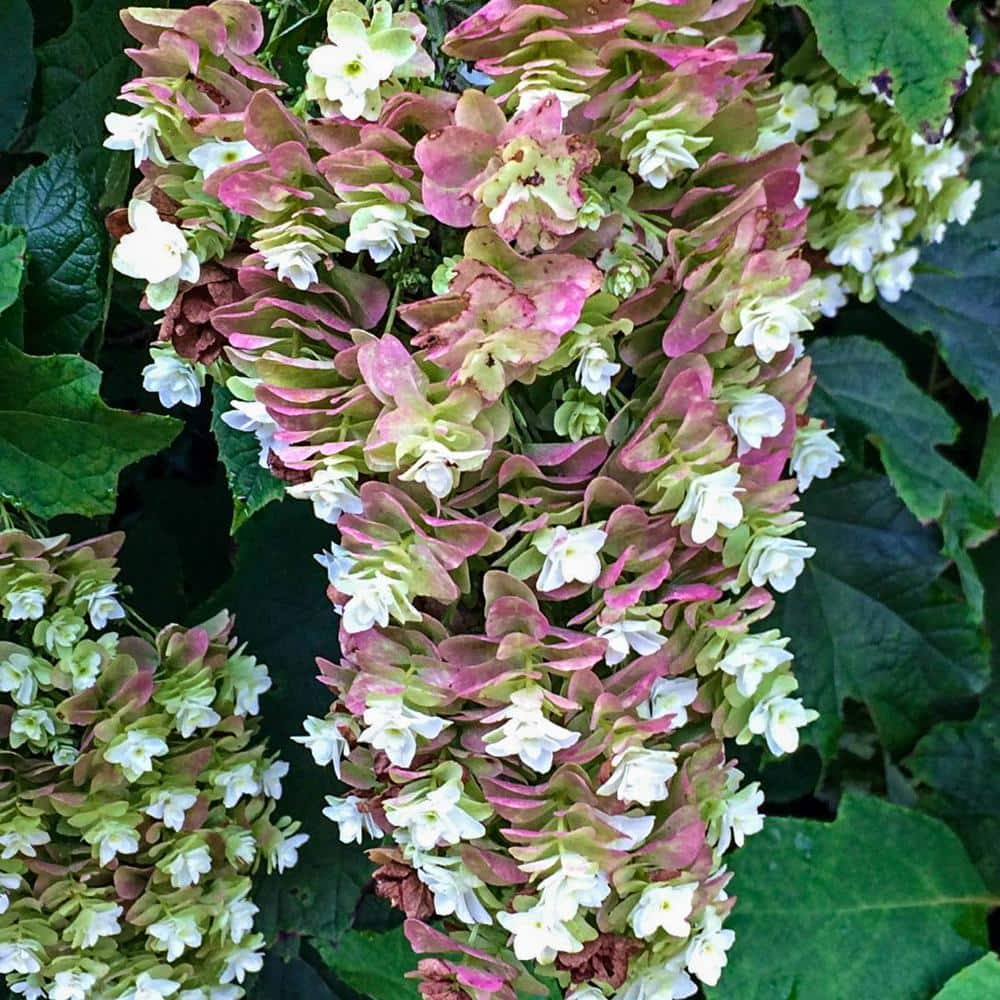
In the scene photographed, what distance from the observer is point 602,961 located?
22.8 inches

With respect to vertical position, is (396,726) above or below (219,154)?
below

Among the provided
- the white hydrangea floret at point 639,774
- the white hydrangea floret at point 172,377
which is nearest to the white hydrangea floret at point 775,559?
the white hydrangea floret at point 639,774

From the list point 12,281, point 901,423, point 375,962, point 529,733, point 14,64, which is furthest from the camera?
point 901,423

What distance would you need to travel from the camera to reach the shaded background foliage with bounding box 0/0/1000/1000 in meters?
0.87

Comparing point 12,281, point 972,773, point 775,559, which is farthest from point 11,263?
point 972,773

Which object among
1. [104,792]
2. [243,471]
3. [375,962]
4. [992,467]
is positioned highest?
[243,471]

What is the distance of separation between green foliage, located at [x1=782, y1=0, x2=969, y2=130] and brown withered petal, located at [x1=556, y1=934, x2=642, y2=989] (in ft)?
1.87

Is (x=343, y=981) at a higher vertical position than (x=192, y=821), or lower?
lower

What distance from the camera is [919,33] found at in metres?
0.77

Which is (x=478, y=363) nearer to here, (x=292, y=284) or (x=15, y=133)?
(x=292, y=284)

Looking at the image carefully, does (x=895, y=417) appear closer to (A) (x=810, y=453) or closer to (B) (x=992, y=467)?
(B) (x=992, y=467)

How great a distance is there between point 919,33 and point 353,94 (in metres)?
0.44

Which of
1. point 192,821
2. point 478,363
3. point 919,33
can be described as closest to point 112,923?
point 192,821

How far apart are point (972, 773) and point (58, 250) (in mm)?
1022
